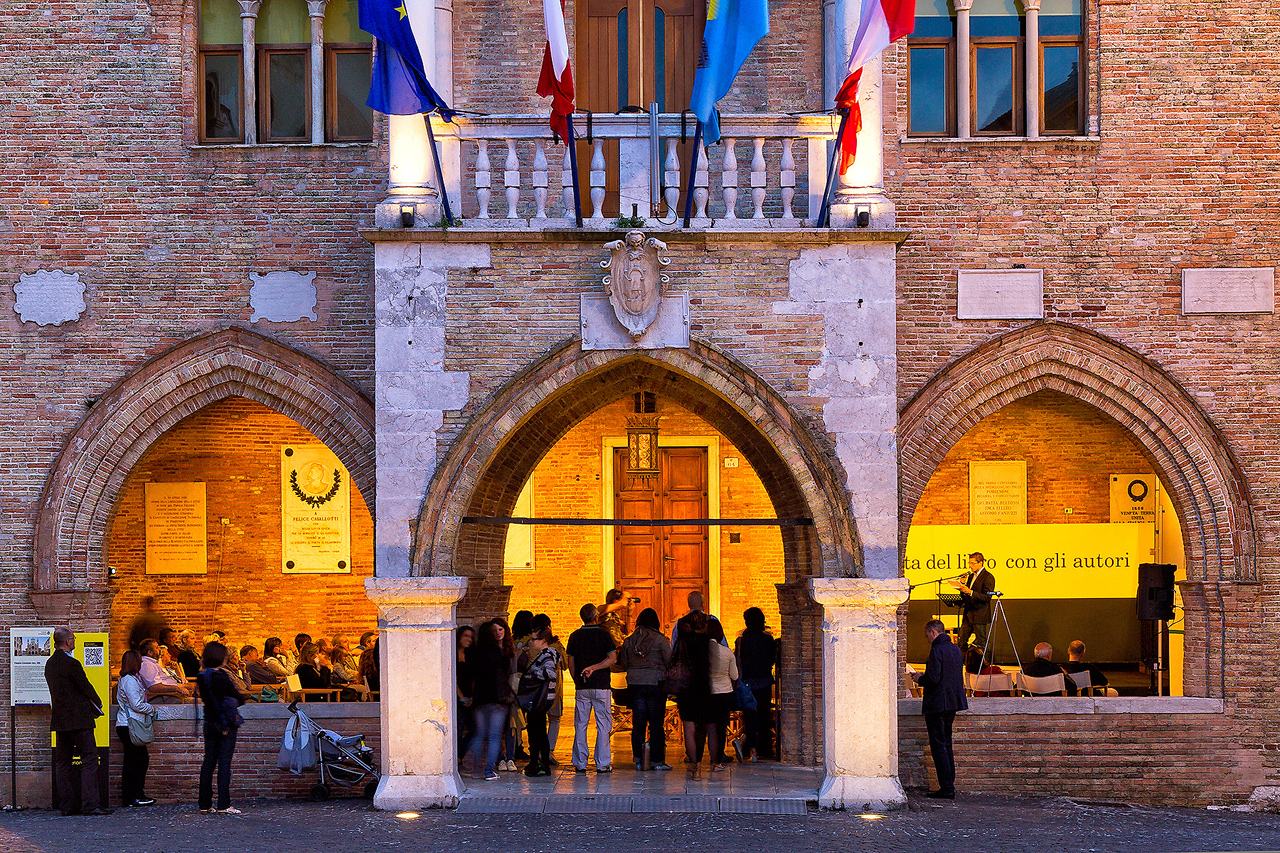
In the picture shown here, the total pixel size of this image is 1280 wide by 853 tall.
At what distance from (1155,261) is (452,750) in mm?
6817

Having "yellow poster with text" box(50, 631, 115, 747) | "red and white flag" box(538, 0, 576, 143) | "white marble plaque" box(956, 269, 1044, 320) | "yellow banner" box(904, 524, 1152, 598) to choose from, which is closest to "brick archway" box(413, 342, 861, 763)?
"red and white flag" box(538, 0, 576, 143)

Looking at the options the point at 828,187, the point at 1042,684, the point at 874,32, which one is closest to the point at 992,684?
the point at 1042,684

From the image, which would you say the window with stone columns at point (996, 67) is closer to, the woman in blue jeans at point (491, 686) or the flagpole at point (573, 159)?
the flagpole at point (573, 159)

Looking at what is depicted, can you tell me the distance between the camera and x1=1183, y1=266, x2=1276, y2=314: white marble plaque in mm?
11141

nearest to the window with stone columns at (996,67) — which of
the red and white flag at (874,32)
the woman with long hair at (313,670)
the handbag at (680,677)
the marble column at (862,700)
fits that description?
the red and white flag at (874,32)

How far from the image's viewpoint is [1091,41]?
11336 mm

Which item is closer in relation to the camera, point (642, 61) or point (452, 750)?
point (452, 750)

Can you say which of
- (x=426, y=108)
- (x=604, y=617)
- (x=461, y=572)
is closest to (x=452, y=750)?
(x=461, y=572)

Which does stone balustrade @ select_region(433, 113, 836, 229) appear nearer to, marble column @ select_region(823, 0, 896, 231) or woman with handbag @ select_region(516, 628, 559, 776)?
marble column @ select_region(823, 0, 896, 231)

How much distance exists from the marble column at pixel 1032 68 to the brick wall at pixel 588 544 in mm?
4827

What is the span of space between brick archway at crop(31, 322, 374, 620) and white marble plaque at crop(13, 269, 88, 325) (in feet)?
2.51

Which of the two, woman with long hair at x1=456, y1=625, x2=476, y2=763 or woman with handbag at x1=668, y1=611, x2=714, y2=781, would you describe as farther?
woman with long hair at x1=456, y1=625, x2=476, y2=763

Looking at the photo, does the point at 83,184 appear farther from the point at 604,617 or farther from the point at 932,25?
the point at 932,25

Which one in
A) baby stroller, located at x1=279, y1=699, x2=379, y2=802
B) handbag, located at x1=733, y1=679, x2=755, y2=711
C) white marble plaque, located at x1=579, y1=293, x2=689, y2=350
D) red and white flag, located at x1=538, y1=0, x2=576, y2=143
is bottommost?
baby stroller, located at x1=279, y1=699, x2=379, y2=802
